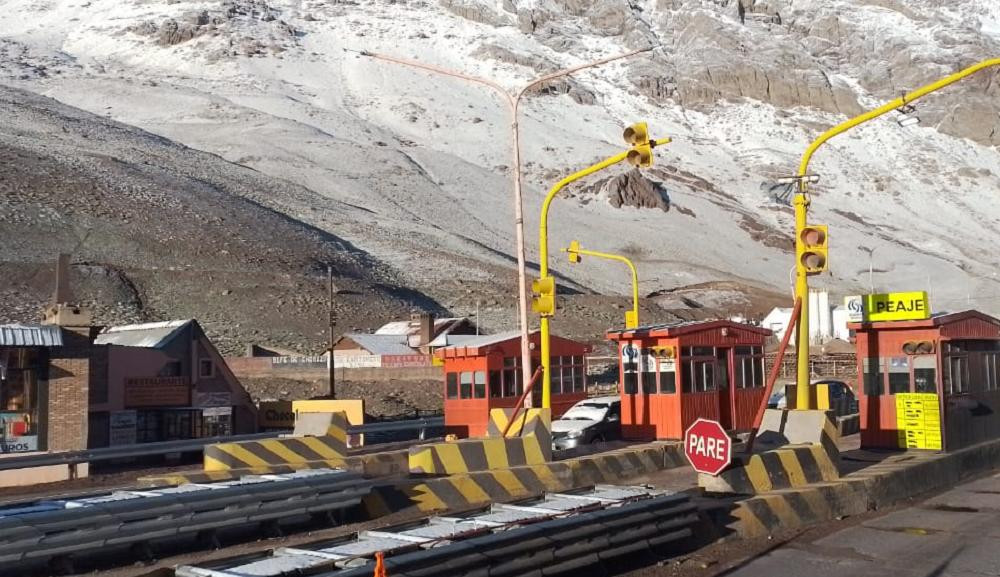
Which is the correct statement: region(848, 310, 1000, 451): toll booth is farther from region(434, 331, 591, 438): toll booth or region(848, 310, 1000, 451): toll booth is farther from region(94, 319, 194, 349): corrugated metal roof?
region(94, 319, 194, 349): corrugated metal roof

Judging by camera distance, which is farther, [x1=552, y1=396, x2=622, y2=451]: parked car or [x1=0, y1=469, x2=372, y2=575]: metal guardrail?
[x1=552, y1=396, x2=622, y2=451]: parked car

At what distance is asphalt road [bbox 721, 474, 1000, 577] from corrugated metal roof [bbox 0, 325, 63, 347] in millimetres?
18934

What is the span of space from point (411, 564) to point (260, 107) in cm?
16791

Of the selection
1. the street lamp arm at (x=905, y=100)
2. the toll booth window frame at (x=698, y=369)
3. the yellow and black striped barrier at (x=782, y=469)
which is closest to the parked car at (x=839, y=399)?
the toll booth window frame at (x=698, y=369)

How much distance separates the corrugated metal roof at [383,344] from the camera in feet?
195

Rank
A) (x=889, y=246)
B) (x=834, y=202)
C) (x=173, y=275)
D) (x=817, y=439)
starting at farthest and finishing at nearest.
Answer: (x=834, y=202) < (x=889, y=246) < (x=173, y=275) < (x=817, y=439)

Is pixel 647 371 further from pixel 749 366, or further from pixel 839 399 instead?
pixel 839 399

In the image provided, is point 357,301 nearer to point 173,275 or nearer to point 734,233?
point 173,275

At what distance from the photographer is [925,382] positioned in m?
18.9

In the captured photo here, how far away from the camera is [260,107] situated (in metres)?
170

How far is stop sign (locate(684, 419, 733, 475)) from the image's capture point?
45.2ft

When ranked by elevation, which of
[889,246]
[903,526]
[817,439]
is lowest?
[903,526]

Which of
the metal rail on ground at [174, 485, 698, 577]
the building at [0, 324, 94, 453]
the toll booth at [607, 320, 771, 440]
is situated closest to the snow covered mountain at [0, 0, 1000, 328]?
the building at [0, 324, 94, 453]

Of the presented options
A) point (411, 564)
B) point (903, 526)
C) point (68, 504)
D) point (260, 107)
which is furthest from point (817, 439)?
point (260, 107)
